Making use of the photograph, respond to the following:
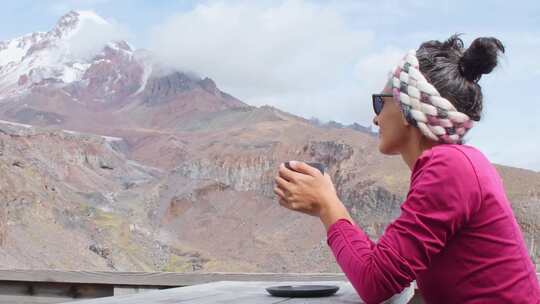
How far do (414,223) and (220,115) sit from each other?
71.0m

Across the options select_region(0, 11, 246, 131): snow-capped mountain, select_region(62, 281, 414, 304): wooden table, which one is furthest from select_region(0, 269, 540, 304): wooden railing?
select_region(0, 11, 246, 131): snow-capped mountain

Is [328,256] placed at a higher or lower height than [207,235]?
lower

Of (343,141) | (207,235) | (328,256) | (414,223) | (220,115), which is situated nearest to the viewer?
(414,223)

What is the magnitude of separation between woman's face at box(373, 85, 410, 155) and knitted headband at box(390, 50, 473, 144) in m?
0.04

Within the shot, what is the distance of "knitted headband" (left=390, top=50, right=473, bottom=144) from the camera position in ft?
4.55

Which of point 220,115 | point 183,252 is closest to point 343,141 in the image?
point 183,252

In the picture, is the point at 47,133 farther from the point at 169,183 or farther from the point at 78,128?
the point at 78,128

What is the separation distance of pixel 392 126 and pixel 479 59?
0.69 ft

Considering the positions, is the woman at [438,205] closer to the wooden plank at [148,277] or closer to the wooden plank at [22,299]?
the wooden plank at [148,277]

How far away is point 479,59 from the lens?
1425 mm

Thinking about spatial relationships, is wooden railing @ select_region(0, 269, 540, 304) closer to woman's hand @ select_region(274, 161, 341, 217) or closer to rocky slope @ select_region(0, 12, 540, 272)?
woman's hand @ select_region(274, 161, 341, 217)

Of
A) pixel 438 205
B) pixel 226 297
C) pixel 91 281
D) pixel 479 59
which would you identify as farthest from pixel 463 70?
pixel 91 281

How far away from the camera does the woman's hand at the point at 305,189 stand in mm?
1442

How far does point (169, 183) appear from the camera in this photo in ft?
141
